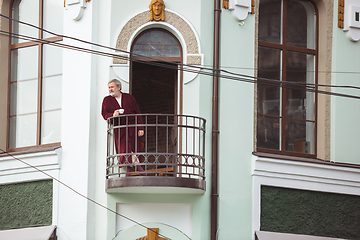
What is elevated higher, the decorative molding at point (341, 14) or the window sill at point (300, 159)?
the decorative molding at point (341, 14)

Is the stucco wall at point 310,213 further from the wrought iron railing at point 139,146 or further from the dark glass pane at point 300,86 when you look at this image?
the dark glass pane at point 300,86

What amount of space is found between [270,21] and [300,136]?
2.25 metres

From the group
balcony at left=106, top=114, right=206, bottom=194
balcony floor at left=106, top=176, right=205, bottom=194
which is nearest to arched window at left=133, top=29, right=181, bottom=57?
balcony at left=106, top=114, right=206, bottom=194

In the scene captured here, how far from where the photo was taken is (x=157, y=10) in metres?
12.8

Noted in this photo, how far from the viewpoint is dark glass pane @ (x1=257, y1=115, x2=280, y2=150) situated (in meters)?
13.4

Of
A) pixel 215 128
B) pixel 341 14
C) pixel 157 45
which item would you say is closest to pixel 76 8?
pixel 157 45

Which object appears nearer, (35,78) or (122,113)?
(122,113)

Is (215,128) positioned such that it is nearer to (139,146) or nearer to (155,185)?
(139,146)

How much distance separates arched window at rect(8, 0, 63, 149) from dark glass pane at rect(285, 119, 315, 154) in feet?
14.0

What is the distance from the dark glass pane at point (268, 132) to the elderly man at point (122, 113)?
2.36 metres

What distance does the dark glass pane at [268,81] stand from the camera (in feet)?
44.6

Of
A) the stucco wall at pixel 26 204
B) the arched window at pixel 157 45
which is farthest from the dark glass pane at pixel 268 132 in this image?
the stucco wall at pixel 26 204

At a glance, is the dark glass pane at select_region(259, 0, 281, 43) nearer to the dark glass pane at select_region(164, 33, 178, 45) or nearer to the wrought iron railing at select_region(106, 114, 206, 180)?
the dark glass pane at select_region(164, 33, 178, 45)

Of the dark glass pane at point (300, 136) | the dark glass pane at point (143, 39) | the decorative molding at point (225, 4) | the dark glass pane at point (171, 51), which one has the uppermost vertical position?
the decorative molding at point (225, 4)
